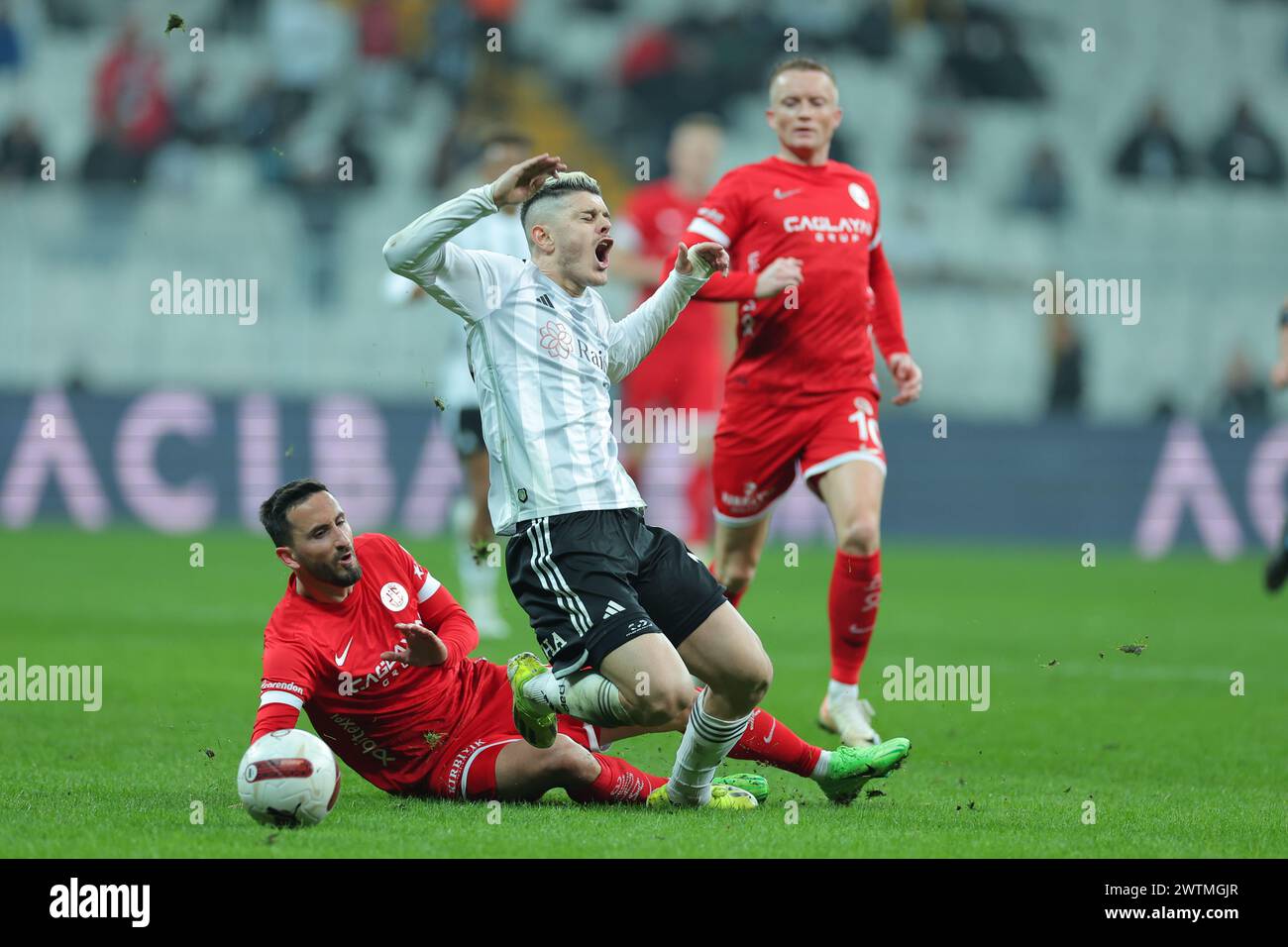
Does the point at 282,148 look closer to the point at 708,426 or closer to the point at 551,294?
the point at 708,426

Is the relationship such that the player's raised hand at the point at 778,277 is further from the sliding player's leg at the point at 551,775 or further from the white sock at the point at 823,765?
the sliding player's leg at the point at 551,775

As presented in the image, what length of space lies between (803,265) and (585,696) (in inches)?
110

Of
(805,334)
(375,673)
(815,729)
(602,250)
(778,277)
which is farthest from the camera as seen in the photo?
(815,729)

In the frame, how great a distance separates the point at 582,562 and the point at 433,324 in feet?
42.5

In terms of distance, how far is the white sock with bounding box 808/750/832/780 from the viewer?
5766 millimetres

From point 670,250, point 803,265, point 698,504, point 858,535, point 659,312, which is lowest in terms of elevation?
point 698,504

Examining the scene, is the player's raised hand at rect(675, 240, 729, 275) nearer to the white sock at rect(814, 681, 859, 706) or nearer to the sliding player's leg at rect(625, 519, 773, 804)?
the sliding player's leg at rect(625, 519, 773, 804)

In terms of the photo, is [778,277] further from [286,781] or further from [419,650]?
[286,781]

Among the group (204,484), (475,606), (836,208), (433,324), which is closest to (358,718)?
(836,208)

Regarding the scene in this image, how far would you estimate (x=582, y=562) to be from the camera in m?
5.32

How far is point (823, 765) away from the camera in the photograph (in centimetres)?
578

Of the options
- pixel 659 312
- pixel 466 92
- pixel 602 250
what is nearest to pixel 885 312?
pixel 659 312

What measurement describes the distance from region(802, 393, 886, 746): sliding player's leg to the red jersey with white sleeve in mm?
5321

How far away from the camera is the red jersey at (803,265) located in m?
7.41
